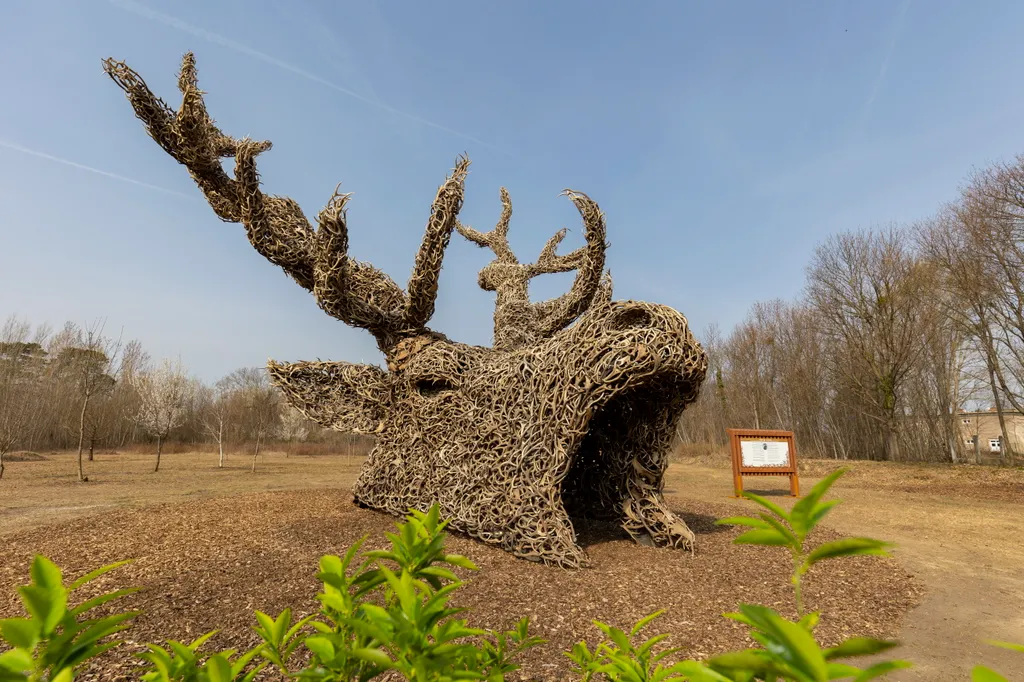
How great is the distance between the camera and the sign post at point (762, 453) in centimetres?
1123

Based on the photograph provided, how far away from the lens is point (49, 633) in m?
0.76

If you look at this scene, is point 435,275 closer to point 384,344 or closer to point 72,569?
point 384,344

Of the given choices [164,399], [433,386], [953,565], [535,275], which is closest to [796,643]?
[433,386]

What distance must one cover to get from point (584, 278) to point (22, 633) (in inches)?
266

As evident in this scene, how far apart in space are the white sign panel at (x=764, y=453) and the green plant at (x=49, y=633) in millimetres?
12078

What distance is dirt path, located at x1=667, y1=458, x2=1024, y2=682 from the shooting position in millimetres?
3609

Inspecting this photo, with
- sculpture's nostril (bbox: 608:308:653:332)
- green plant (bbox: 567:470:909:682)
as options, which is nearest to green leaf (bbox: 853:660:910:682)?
green plant (bbox: 567:470:909:682)

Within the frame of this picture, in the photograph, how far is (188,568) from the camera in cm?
436

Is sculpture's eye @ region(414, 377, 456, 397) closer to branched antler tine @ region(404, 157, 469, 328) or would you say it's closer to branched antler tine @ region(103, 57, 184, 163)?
branched antler tine @ region(404, 157, 469, 328)

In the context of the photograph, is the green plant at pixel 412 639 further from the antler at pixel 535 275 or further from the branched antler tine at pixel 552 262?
the branched antler tine at pixel 552 262

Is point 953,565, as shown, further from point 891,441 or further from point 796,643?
point 891,441

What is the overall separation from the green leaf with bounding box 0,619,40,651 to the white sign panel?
1214 centimetres

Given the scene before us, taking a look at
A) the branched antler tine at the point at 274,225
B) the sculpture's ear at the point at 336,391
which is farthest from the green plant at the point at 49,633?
the branched antler tine at the point at 274,225

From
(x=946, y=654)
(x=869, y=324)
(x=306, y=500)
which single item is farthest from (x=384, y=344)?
(x=869, y=324)
